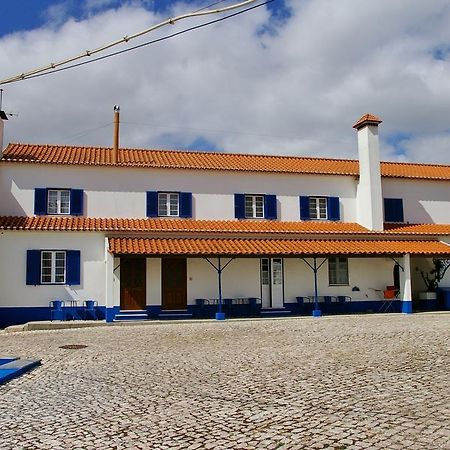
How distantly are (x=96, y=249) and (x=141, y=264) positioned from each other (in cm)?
180

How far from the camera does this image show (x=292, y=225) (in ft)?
83.2

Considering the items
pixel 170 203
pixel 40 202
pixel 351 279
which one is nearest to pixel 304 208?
pixel 351 279

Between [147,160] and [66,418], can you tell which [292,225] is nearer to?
[147,160]

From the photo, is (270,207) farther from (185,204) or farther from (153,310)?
(153,310)

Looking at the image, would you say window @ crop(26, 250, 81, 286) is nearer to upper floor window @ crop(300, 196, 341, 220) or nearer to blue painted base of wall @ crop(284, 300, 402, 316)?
blue painted base of wall @ crop(284, 300, 402, 316)

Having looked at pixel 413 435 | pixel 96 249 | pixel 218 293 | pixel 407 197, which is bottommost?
pixel 413 435

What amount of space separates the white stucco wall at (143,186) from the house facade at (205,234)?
45 millimetres

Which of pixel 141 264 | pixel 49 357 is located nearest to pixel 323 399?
pixel 49 357

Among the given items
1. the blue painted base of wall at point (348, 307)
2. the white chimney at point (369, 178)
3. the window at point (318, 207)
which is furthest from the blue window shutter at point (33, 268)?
the white chimney at point (369, 178)

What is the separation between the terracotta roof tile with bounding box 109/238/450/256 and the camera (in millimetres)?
21328

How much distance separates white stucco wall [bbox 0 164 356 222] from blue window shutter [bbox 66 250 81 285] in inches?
94.3

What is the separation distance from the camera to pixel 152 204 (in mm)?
24281

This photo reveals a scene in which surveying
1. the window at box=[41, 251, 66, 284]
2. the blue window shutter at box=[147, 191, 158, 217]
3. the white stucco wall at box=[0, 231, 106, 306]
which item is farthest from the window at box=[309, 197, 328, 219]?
the window at box=[41, 251, 66, 284]

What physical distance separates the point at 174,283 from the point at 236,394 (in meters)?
14.6
